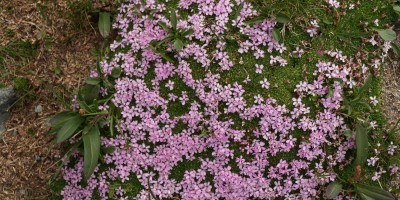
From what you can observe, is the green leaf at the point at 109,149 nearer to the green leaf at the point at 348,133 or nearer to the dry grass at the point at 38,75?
the dry grass at the point at 38,75

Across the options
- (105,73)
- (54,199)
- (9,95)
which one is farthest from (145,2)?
(54,199)

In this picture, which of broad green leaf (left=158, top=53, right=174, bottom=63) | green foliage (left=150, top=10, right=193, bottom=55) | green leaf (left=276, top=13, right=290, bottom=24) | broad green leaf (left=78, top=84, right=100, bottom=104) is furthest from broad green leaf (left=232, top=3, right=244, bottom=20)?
broad green leaf (left=78, top=84, right=100, bottom=104)

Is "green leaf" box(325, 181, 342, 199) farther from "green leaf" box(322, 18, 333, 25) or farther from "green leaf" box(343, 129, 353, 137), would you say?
"green leaf" box(322, 18, 333, 25)

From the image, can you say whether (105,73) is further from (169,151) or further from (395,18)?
(395,18)

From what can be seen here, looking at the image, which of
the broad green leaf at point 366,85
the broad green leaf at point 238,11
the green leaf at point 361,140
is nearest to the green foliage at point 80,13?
the broad green leaf at point 238,11

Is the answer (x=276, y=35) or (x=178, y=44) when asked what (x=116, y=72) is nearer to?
(x=178, y=44)
